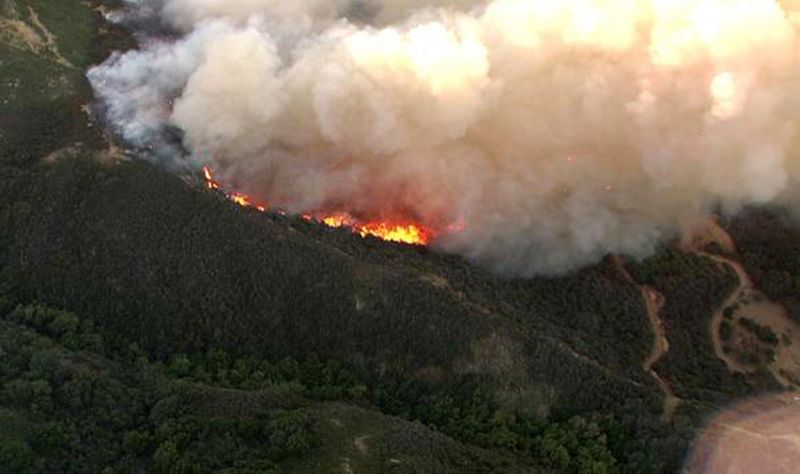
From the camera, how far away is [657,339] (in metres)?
87.5

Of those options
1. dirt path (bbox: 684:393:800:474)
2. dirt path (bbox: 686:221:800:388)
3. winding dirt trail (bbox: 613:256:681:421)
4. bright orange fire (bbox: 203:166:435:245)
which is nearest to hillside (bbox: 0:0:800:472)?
winding dirt trail (bbox: 613:256:681:421)

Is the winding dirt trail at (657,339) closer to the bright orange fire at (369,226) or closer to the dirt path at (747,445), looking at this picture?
the dirt path at (747,445)

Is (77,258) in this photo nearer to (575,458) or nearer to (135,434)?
(135,434)

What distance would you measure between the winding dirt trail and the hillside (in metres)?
0.24

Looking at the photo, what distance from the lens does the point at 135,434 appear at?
229 feet

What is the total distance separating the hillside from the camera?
70.5 meters

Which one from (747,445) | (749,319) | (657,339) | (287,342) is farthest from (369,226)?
(747,445)

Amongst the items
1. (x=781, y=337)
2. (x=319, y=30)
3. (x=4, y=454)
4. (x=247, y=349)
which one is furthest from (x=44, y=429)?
(x=781, y=337)

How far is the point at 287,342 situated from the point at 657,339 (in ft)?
93.3

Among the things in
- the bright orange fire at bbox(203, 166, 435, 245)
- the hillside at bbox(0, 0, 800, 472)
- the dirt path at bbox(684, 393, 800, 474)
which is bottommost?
the dirt path at bbox(684, 393, 800, 474)

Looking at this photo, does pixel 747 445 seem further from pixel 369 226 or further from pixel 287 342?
pixel 369 226

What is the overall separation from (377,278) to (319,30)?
32.2m

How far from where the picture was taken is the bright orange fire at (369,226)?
Answer: 8894cm

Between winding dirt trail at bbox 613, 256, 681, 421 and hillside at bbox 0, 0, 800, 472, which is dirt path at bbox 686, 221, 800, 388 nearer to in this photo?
hillside at bbox 0, 0, 800, 472
